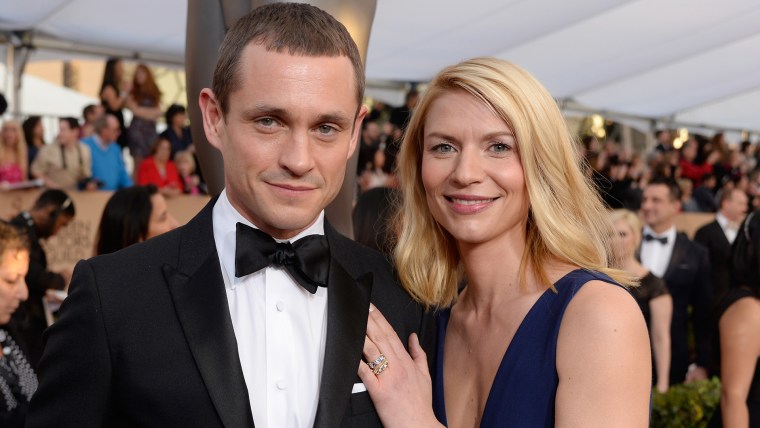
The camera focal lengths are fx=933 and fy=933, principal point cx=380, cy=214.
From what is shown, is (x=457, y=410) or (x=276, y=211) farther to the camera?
(x=457, y=410)

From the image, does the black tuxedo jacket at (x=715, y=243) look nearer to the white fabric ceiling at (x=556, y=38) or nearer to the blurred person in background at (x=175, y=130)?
the white fabric ceiling at (x=556, y=38)

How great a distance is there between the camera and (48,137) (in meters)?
9.76

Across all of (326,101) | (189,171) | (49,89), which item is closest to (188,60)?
(326,101)

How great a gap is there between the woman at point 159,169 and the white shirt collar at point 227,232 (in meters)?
5.60

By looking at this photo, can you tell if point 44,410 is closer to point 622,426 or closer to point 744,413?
point 622,426

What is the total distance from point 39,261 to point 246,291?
Result: 3.29 metres

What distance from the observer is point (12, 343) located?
3.63 meters

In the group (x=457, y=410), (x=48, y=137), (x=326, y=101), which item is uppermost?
(x=326, y=101)

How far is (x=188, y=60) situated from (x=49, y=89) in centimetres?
1006

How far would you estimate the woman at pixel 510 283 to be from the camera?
2.12m

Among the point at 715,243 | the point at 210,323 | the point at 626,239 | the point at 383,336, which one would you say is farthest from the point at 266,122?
the point at 715,243

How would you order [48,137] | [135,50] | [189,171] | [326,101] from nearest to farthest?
[326,101], [189,171], [135,50], [48,137]

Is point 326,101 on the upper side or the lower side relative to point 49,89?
upper

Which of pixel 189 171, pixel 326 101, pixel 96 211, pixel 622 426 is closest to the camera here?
pixel 326 101
